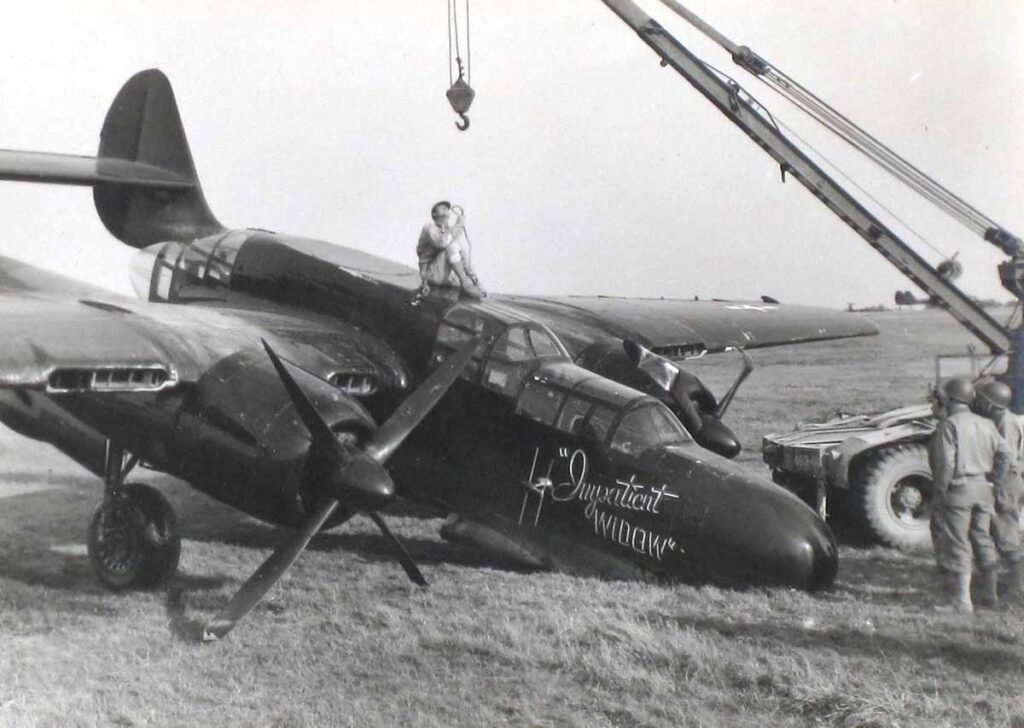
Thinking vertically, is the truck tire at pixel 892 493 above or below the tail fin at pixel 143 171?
below

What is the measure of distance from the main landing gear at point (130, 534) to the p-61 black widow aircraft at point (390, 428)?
0.06 feet

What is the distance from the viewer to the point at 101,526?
8508 mm

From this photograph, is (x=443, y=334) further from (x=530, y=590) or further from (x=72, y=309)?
(x=72, y=309)

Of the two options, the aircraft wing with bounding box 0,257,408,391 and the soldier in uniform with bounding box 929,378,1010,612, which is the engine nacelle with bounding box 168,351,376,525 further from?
the soldier in uniform with bounding box 929,378,1010,612

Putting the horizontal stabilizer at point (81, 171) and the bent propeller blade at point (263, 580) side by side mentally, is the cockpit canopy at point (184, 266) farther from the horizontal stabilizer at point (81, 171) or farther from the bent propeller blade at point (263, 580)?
the bent propeller blade at point (263, 580)

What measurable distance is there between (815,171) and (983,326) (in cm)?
243

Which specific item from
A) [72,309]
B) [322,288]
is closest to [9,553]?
[72,309]

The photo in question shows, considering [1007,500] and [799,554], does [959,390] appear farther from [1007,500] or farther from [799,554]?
[799,554]

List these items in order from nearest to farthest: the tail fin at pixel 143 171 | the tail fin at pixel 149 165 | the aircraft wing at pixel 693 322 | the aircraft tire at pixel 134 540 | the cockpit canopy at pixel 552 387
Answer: the cockpit canopy at pixel 552 387 < the aircraft tire at pixel 134 540 < the aircraft wing at pixel 693 322 < the tail fin at pixel 143 171 < the tail fin at pixel 149 165

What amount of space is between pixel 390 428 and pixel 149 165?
9356 mm

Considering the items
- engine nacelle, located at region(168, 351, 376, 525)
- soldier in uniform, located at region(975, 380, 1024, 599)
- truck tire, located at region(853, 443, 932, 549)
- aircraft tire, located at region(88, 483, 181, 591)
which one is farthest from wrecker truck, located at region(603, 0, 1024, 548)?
aircraft tire, located at region(88, 483, 181, 591)

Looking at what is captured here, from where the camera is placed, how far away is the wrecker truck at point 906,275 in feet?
29.5

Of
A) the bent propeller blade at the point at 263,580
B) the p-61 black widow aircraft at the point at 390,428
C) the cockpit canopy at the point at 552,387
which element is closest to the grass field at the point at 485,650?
the bent propeller blade at the point at 263,580

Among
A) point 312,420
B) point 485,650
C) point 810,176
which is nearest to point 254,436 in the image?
point 312,420
